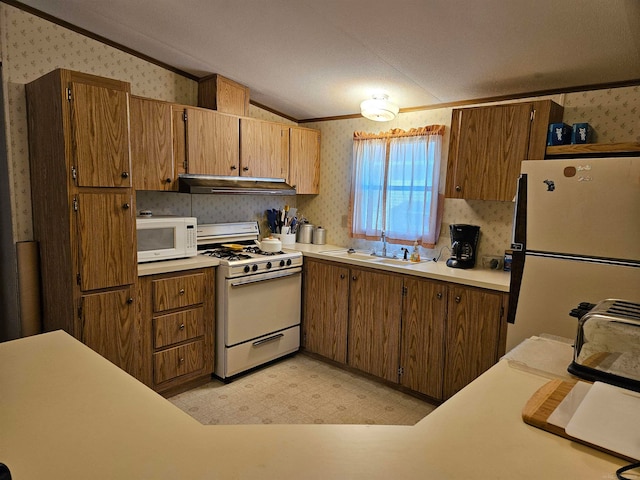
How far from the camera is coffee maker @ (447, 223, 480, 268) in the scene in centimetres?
312

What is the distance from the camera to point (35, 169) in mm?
2670

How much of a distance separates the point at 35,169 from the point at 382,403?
115 inches

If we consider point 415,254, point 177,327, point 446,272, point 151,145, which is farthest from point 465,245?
point 151,145

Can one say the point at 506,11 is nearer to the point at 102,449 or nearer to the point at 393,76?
the point at 393,76

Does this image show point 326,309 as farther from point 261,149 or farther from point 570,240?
point 570,240

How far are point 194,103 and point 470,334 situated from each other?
2.94m

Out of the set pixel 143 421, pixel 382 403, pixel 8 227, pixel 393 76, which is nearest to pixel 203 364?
pixel 382 403

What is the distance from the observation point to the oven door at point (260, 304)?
3172 millimetres

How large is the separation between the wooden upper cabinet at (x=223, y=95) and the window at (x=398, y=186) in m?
1.10

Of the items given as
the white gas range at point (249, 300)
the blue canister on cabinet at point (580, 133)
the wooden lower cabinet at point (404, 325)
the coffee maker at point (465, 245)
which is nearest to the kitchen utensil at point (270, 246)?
the white gas range at point (249, 300)

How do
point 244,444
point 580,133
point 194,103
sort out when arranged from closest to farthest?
point 244,444 < point 580,133 < point 194,103

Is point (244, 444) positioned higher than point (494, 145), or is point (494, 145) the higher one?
point (494, 145)

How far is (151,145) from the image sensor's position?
9.64 ft

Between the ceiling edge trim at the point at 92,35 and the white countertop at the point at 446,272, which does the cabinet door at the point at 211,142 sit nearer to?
the ceiling edge trim at the point at 92,35
